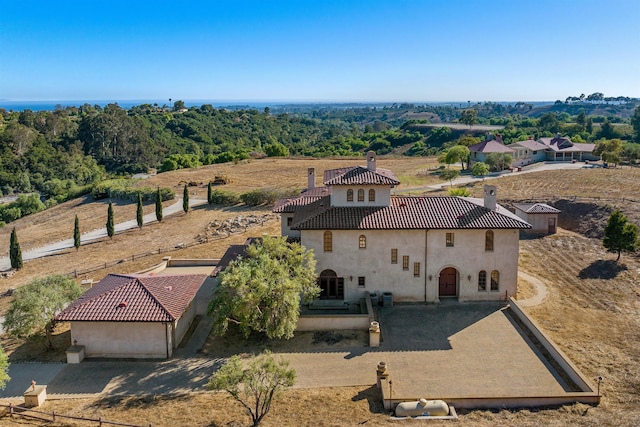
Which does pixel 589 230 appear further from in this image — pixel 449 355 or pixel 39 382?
pixel 39 382

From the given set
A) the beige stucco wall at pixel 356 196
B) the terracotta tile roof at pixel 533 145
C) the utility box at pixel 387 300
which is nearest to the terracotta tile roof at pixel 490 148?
the terracotta tile roof at pixel 533 145

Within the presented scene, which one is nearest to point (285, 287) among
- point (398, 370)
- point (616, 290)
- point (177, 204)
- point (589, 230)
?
point (398, 370)

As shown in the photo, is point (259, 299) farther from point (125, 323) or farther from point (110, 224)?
point (110, 224)

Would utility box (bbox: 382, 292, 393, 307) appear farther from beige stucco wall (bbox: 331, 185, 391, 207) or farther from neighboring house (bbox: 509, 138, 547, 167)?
neighboring house (bbox: 509, 138, 547, 167)

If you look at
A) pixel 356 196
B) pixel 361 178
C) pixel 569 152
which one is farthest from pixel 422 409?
pixel 569 152

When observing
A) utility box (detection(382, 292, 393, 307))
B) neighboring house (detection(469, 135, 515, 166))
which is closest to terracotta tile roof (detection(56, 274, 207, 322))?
utility box (detection(382, 292, 393, 307))

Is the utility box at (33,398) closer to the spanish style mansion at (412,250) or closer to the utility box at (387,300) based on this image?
the spanish style mansion at (412,250)

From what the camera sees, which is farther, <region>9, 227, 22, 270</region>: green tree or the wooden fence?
<region>9, 227, 22, 270</region>: green tree
